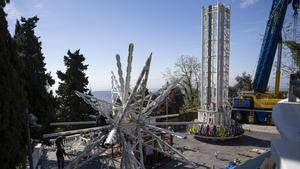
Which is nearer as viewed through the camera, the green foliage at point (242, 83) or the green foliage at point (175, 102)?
the green foliage at point (175, 102)

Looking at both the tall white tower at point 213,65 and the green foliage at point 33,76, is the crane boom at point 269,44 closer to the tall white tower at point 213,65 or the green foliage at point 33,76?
the tall white tower at point 213,65

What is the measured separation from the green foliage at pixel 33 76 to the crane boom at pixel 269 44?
72.5 feet

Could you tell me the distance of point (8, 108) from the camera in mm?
10266

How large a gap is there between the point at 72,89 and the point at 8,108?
16104 millimetres

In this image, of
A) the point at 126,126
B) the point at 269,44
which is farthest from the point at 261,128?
the point at 126,126

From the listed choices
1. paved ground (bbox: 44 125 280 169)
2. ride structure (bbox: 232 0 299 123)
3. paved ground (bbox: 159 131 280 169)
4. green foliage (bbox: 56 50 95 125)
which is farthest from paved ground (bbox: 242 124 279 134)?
green foliage (bbox: 56 50 95 125)

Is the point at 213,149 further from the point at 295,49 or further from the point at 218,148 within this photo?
the point at 295,49

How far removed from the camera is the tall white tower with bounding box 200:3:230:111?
2452 cm

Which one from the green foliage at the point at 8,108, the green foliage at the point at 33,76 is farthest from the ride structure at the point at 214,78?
the green foliage at the point at 8,108

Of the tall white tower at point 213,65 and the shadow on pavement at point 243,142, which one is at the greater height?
the tall white tower at point 213,65

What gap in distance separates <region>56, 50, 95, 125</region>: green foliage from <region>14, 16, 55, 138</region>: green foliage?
6.27 metres

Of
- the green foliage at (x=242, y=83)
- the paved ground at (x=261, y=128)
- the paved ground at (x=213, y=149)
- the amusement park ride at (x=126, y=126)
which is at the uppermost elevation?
the green foliage at (x=242, y=83)

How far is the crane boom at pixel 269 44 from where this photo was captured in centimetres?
2808

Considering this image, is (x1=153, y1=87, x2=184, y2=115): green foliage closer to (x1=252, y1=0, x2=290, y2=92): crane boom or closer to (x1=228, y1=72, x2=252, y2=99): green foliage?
(x1=252, y1=0, x2=290, y2=92): crane boom
